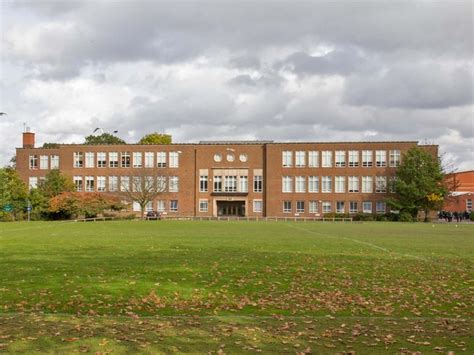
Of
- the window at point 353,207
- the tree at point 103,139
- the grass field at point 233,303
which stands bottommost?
the grass field at point 233,303

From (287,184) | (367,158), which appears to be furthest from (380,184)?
(287,184)

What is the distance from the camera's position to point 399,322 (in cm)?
1004

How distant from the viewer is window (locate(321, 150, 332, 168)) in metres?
95.3

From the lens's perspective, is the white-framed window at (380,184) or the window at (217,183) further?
the window at (217,183)

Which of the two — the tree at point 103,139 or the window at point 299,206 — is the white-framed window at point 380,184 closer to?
the window at point 299,206

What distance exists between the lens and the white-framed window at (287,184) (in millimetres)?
95125

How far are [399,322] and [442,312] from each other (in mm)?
1725

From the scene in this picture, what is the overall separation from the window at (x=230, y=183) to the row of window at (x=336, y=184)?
8143 mm

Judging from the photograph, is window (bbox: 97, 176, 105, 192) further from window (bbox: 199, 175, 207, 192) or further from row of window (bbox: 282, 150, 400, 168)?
row of window (bbox: 282, 150, 400, 168)

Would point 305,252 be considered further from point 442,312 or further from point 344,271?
point 442,312

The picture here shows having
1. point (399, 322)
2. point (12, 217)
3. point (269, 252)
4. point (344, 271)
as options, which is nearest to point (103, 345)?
point (399, 322)

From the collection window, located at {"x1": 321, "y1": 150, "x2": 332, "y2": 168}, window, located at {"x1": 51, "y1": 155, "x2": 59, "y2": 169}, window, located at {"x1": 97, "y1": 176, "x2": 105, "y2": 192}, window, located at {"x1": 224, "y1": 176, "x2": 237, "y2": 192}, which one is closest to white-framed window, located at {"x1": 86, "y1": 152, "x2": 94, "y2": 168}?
window, located at {"x1": 97, "y1": 176, "x2": 105, "y2": 192}

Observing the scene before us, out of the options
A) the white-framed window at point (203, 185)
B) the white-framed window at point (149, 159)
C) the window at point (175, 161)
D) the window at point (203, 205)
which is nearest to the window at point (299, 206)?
the window at point (203, 205)

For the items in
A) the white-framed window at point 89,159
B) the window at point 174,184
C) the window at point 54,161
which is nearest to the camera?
the window at point 174,184
